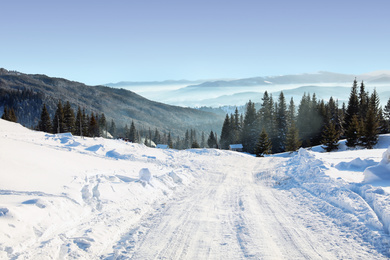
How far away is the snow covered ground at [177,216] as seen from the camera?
19.1 feet

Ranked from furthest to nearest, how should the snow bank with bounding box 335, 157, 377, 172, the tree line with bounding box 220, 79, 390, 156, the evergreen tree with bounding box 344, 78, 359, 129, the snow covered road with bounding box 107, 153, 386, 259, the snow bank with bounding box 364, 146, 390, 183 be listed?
the evergreen tree with bounding box 344, 78, 359, 129 < the tree line with bounding box 220, 79, 390, 156 < the snow bank with bounding box 335, 157, 377, 172 < the snow bank with bounding box 364, 146, 390, 183 < the snow covered road with bounding box 107, 153, 386, 259

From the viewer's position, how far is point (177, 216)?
838 cm

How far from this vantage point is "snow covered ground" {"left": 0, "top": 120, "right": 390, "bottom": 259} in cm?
581

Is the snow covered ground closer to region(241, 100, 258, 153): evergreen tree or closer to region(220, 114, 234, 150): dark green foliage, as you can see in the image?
region(241, 100, 258, 153): evergreen tree

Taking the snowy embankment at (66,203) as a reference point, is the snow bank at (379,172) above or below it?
above

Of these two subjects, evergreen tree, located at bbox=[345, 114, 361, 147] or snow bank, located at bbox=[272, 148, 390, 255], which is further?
evergreen tree, located at bbox=[345, 114, 361, 147]

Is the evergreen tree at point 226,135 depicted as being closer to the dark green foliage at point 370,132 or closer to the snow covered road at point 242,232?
the dark green foliage at point 370,132

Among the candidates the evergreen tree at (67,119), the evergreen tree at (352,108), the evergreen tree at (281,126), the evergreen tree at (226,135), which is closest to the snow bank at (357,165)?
the evergreen tree at (352,108)

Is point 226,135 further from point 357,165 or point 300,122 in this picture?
point 357,165

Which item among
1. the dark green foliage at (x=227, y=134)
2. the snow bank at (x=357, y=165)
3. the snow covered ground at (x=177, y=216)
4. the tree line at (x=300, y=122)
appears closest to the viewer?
the snow covered ground at (x=177, y=216)

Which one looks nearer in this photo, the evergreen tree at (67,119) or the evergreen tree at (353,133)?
the evergreen tree at (353,133)

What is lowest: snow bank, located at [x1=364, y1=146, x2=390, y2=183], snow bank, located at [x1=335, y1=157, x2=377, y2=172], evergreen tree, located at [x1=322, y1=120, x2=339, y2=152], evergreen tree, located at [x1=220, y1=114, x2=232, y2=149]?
evergreen tree, located at [x1=220, y1=114, x2=232, y2=149]

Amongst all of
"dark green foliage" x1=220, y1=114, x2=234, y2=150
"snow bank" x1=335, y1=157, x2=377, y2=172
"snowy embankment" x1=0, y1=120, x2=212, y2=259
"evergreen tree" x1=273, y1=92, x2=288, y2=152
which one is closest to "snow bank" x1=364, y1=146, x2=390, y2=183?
"snow bank" x1=335, y1=157, x2=377, y2=172

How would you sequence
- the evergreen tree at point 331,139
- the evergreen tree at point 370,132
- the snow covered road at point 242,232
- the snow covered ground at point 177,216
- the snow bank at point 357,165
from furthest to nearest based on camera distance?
the evergreen tree at point 331,139 → the evergreen tree at point 370,132 → the snow bank at point 357,165 → the snow covered ground at point 177,216 → the snow covered road at point 242,232
